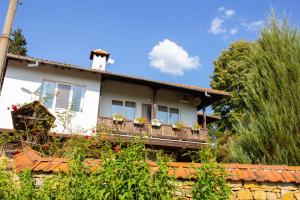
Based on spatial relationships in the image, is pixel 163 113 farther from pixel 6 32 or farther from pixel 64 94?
pixel 6 32

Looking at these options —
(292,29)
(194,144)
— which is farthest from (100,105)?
(292,29)

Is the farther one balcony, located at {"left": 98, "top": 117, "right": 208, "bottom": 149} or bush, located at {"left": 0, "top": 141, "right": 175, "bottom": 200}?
balcony, located at {"left": 98, "top": 117, "right": 208, "bottom": 149}

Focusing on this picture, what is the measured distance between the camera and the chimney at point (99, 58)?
57.0ft

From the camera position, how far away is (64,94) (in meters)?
14.8

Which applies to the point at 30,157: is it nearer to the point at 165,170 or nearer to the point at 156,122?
the point at 165,170

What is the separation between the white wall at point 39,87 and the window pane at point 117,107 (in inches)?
55.9

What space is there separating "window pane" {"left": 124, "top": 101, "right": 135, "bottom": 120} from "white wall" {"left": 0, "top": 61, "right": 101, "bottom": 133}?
2.03 m

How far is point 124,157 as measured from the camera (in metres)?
3.94

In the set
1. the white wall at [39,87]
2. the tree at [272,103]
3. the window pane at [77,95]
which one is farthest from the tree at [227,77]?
the tree at [272,103]

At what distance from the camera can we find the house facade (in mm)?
13711

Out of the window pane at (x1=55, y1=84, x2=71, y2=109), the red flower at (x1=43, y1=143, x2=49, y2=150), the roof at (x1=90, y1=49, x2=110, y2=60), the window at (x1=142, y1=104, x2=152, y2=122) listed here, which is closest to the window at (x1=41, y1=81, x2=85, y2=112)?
the window pane at (x1=55, y1=84, x2=71, y2=109)

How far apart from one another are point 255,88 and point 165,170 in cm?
612

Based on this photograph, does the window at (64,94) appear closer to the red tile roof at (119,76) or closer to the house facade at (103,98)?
the house facade at (103,98)

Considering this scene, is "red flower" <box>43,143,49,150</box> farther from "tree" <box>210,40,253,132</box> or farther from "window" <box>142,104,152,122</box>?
"tree" <box>210,40,253,132</box>
